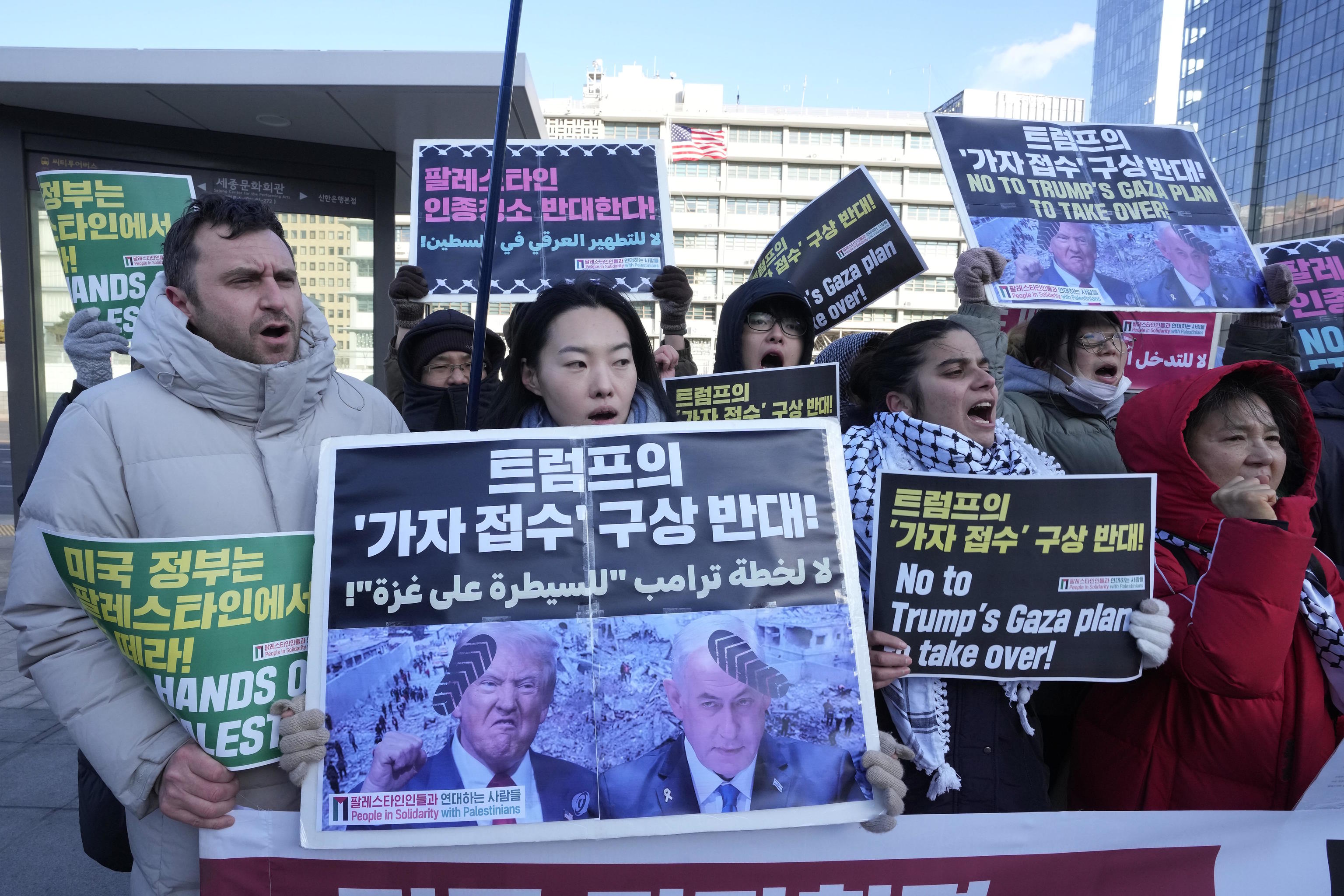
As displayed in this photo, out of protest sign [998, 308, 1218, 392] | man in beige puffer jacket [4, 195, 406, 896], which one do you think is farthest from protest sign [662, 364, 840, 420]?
protest sign [998, 308, 1218, 392]

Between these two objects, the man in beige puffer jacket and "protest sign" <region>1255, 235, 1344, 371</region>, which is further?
"protest sign" <region>1255, 235, 1344, 371</region>

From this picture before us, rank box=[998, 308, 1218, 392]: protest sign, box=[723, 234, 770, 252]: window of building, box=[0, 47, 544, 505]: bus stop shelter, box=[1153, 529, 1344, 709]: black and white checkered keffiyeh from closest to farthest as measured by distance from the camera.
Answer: box=[1153, 529, 1344, 709]: black and white checkered keffiyeh
box=[998, 308, 1218, 392]: protest sign
box=[0, 47, 544, 505]: bus stop shelter
box=[723, 234, 770, 252]: window of building

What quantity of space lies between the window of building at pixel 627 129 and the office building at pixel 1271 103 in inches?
1461

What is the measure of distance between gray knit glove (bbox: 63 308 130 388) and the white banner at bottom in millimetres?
2168

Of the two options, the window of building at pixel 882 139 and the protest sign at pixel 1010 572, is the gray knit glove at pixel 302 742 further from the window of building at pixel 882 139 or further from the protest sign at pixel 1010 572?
the window of building at pixel 882 139

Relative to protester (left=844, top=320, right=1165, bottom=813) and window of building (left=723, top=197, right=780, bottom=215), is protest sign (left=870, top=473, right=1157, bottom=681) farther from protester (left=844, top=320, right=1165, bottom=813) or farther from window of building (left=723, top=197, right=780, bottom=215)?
window of building (left=723, top=197, right=780, bottom=215)

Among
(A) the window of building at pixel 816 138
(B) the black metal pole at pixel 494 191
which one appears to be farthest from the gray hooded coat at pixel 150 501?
(A) the window of building at pixel 816 138

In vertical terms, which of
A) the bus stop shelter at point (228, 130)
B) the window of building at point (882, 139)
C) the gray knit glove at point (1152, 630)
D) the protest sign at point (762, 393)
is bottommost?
the gray knit glove at point (1152, 630)

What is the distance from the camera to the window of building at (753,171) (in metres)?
71.9

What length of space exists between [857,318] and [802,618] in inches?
2551

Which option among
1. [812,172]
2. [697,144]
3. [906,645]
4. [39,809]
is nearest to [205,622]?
[906,645]

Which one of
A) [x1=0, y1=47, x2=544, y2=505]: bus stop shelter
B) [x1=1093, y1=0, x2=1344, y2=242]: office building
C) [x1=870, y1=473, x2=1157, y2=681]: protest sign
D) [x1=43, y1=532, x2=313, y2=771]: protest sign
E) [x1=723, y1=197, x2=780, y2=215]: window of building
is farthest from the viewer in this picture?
[x1=723, y1=197, x2=780, y2=215]: window of building

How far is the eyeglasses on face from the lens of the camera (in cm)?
323

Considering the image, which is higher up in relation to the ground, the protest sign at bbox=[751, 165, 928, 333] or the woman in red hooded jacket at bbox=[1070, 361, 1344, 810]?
the protest sign at bbox=[751, 165, 928, 333]
